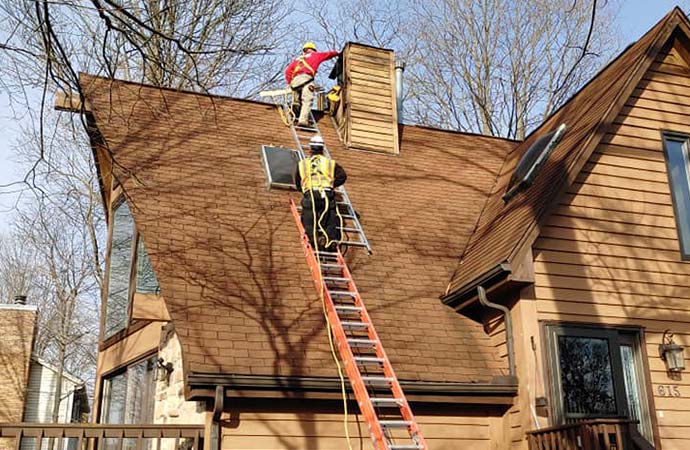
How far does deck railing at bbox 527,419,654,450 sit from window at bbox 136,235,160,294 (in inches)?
207

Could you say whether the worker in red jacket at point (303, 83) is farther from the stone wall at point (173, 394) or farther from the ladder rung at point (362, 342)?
the ladder rung at point (362, 342)

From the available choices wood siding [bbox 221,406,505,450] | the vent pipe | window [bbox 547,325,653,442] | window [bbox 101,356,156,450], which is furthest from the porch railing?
the vent pipe

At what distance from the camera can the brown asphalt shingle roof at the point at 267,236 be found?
7672mm

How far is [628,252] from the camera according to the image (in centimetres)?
878

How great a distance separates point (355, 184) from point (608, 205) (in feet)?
11.9

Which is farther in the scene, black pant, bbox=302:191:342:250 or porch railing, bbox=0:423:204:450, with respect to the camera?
black pant, bbox=302:191:342:250

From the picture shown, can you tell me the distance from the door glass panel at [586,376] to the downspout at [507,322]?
0.51 metres

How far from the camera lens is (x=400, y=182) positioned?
11.3 meters

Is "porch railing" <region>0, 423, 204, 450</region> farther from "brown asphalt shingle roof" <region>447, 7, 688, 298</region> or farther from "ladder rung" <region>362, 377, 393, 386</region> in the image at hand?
"brown asphalt shingle roof" <region>447, 7, 688, 298</region>

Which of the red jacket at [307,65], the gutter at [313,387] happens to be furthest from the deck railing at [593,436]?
the red jacket at [307,65]

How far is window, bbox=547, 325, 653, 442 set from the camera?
782cm

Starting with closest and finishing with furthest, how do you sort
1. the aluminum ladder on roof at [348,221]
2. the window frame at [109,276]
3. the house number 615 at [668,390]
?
the house number 615 at [668,390]
the aluminum ladder on roof at [348,221]
the window frame at [109,276]

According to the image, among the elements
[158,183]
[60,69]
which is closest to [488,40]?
[158,183]

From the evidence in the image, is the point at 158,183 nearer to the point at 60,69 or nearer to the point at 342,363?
the point at 342,363
